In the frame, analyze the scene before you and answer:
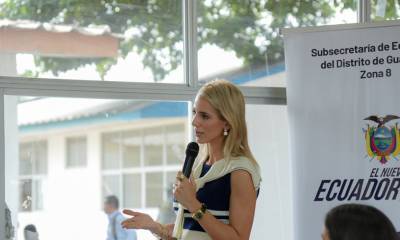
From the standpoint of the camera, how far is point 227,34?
5.11 metres

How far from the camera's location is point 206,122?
3234 mm

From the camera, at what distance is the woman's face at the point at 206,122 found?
10.6 ft

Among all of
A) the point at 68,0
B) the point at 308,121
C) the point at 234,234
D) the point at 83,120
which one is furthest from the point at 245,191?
the point at 83,120

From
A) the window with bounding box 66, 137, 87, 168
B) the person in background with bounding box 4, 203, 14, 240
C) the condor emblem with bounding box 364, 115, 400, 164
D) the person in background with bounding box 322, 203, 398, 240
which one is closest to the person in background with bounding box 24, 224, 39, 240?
the person in background with bounding box 4, 203, 14, 240

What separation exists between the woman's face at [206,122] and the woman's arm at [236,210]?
191 millimetres

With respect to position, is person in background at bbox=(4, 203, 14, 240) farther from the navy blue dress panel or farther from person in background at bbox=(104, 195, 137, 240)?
the navy blue dress panel

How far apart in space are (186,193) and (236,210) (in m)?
0.22

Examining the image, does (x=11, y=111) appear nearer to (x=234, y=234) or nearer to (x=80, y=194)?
(x=234, y=234)

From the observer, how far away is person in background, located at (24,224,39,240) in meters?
4.62

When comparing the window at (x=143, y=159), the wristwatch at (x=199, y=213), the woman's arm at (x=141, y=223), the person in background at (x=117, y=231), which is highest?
the wristwatch at (x=199, y=213)

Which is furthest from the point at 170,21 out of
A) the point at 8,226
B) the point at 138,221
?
the point at 138,221

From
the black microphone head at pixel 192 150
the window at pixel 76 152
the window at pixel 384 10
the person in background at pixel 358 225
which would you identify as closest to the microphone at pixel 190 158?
the black microphone head at pixel 192 150

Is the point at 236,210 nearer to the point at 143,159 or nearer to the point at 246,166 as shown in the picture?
the point at 246,166

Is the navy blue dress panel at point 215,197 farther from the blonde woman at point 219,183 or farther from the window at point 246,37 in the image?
the window at point 246,37
